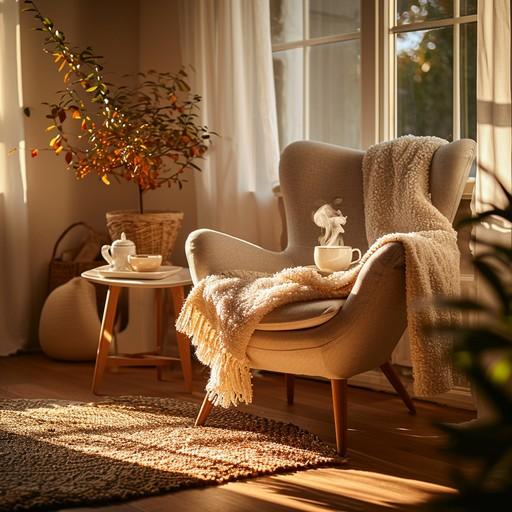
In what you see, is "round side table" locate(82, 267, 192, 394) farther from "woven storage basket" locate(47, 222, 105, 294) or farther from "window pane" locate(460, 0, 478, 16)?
"window pane" locate(460, 0, 478, 16)

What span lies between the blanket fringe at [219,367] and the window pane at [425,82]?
1.29 meters

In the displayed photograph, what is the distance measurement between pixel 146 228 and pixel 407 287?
1.53 metres

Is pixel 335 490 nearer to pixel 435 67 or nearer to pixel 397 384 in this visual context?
pixel 397 384

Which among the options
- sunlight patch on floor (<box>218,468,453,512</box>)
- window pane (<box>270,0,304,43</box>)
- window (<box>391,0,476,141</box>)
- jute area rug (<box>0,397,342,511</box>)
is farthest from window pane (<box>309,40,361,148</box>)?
sunlight patch on floor (<box>218,468,453,512</box>)

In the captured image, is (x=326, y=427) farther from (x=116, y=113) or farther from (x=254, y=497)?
(x=116, y=113)

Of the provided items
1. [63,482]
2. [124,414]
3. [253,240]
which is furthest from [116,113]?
[63,482]

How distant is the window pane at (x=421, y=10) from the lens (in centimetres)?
333

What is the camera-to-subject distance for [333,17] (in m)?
3.76

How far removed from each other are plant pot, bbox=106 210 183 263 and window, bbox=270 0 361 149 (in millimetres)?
705

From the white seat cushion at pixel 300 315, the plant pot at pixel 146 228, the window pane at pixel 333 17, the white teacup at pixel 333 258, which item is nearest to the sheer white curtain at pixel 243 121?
the window pane at pixel 333 17

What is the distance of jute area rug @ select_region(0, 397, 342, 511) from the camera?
7.10 ft

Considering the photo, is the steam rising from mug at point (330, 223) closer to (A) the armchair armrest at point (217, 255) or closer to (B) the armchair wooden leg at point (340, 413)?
(A) the armchair armrest at point (217, 255)

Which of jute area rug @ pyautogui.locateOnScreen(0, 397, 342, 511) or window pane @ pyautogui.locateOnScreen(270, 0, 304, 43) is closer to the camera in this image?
jute area rug @ pyautogui.locateOnScreen(0, 397, 342, 511)

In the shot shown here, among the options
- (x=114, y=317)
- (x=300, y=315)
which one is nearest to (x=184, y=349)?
(x=114, y=317)
